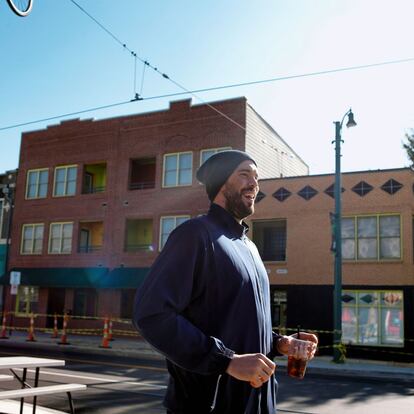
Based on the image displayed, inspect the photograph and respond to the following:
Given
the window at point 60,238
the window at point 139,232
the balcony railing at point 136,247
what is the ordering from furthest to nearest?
the window at point 60,238, the window at point 139,232, the balcony railing at point 136,247

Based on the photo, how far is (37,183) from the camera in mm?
34031

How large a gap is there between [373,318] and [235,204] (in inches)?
854

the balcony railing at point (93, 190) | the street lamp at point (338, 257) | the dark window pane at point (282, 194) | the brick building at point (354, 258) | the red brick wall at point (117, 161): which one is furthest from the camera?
the balcony railing at point (93, 190)

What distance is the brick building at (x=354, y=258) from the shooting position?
22.2 metres

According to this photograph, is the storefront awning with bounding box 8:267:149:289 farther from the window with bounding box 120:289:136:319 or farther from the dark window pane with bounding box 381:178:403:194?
the dark window pane with bounding box 381:178:403:194

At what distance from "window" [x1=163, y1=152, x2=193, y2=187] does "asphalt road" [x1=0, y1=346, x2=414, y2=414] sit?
15.3m

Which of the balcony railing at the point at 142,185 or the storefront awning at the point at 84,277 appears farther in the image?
the balcony railing at the point at 142,185

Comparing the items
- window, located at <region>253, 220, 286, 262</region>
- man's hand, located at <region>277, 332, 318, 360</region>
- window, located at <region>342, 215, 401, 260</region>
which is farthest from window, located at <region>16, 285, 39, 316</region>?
man's hand, located at <region>277, 332, 318, 360</region>

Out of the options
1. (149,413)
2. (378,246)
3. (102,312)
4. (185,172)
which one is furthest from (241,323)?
(102,312)

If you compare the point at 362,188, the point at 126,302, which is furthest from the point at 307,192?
the point at 126,302

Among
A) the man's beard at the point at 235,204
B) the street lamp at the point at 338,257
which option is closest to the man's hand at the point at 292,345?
the man's beard at the point at 235,204

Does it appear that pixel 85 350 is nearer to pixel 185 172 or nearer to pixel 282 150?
pixel 185 172

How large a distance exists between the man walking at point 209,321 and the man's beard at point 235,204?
0.12 meters

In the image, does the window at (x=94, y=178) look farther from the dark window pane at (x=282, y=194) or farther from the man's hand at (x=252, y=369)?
the man's hand at (x=252, y=369)
